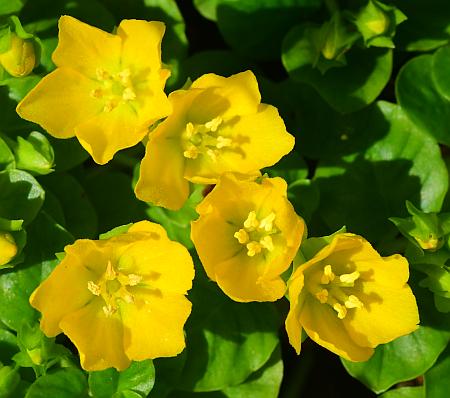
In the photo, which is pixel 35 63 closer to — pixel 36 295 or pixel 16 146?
pixel 16 146

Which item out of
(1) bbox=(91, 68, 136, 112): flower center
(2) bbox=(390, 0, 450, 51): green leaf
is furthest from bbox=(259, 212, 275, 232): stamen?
(2) bbox=(390, 0, 450, 51): green leaf

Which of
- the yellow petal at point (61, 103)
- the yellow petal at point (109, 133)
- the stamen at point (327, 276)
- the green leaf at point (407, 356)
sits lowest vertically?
the green leaf at point (407, 356)

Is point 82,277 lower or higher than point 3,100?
lower

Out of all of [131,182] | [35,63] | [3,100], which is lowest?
[131,182]

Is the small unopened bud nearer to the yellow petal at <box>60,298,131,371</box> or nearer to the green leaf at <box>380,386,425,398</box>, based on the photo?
the yellow petal at <box>60,298,131,371</box>

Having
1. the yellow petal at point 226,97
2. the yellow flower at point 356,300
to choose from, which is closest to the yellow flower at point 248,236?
the yellow flower at point 356,300

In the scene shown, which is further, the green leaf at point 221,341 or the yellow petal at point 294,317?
the green leaf at point 221,341

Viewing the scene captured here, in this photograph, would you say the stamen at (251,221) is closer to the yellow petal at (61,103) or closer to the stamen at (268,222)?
the stamen at (268,222)

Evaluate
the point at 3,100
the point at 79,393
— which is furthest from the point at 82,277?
the point at 3,100
